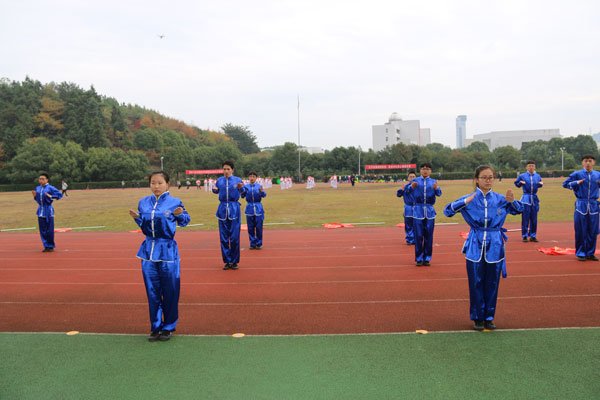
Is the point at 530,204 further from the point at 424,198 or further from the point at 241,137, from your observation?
the point at 241,137

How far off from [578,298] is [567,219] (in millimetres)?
11186

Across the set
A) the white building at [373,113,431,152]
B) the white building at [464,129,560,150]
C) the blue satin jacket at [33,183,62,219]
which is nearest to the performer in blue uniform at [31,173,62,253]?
the blue satin jacket at [33,183,62,219]

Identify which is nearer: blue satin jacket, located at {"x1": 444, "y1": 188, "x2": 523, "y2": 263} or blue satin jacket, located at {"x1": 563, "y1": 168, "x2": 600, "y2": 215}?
blue satin jacket, located at {"x1": 444, "y1": 188, "x2": 523, "y2": 263}

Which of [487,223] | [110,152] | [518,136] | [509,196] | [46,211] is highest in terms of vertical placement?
[518,136]

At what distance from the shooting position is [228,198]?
8.80 meters

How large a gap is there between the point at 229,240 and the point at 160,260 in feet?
13.0

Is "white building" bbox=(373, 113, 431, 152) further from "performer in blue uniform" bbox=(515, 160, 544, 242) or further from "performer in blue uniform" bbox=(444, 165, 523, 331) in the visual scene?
"performer in blue uniform" bbox=(444, 165, 523, 331)

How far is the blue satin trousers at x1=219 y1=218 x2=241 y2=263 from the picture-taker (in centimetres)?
865

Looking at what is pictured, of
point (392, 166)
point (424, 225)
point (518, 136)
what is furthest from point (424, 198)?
point (518, 136)

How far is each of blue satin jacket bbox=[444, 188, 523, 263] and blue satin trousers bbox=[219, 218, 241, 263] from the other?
4812 mm

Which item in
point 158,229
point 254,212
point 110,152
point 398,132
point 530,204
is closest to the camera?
point 158,229

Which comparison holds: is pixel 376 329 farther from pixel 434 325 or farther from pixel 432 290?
pixel 432 290

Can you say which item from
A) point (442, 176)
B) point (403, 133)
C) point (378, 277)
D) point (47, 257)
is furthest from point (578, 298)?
point (403, 133)

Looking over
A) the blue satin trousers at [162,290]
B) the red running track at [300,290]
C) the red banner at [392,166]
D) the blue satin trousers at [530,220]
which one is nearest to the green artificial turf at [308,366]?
the blue satin trousers at [162,290]
